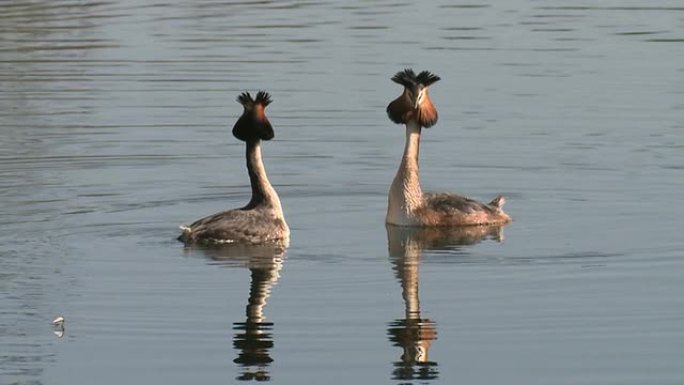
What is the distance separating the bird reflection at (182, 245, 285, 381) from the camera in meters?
12.1

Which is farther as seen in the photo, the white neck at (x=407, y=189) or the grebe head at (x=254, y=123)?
the white neck at (x=407, y=189)

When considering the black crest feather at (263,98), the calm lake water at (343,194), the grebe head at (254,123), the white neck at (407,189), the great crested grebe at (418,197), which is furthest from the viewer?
the white neck at (407,189)

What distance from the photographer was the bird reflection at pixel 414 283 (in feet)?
39.5

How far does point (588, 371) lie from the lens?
11766 mm

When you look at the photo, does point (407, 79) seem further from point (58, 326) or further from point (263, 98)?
point (58, 326)

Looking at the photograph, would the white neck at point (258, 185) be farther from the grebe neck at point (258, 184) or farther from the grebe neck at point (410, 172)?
the grebe neck at point (410, 172)

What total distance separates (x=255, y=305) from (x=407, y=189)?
13.9 ft

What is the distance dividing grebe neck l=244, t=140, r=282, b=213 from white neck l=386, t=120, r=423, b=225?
1.28 m

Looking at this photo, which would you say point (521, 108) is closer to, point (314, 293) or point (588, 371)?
point (314, 293)

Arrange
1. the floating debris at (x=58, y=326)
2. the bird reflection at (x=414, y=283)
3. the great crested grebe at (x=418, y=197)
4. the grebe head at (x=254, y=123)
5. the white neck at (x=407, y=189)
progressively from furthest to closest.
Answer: the white neck at (x=407, y=189)
the great crested grebe at (x=418, y=197)
the grebe head at (x=254, y=123)
the floating debris at (x=58, y=326)
the bird reflection at (x=414, y=283)

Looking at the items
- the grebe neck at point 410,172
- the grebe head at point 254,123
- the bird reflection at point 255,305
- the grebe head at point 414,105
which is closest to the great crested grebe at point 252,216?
the grebe head at point 254,123

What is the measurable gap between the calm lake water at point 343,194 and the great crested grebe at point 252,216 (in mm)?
241

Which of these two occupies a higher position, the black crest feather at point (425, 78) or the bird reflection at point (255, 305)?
the black crest feather at point (425, 78)

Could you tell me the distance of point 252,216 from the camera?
54.8 feet
